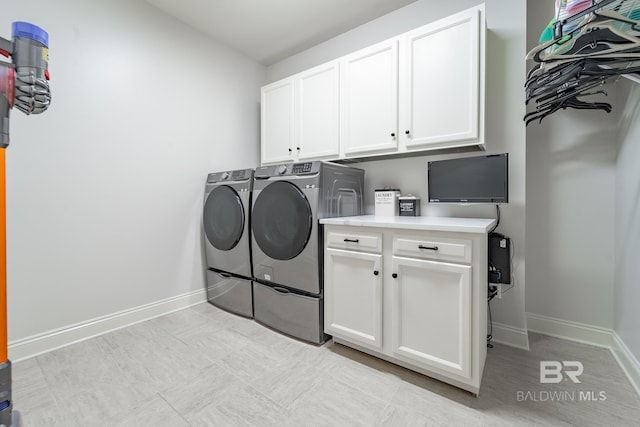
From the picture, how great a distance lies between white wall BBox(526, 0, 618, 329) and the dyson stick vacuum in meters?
2.70

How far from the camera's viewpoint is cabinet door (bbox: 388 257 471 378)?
4.32 feet

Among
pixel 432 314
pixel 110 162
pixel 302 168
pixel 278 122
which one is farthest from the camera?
pixel 278 122

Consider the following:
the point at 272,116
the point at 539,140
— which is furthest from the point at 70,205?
the point at 539,140

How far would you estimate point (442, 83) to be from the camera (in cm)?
179

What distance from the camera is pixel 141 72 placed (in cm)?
222

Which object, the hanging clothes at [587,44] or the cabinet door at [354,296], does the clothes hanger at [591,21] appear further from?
the cabinet door at [354,296]

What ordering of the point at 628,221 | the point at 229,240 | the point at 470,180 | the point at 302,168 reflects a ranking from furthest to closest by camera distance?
1. the point at 229,240
2. the point at 302,168
3. the point at 470,180
4. the point at 628,221

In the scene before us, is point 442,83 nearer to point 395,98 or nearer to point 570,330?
point 395,98

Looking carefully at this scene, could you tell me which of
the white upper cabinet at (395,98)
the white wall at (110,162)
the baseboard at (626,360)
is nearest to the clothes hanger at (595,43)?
the white upper cabinet at (395,98)

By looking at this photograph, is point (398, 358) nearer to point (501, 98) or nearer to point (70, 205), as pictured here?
point (501, 98)

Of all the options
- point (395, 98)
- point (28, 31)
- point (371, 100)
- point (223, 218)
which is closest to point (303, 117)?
point (371, 100)

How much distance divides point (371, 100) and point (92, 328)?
8.97 ft

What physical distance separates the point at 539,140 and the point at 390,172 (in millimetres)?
1072

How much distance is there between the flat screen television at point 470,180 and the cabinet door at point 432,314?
2.34ft
